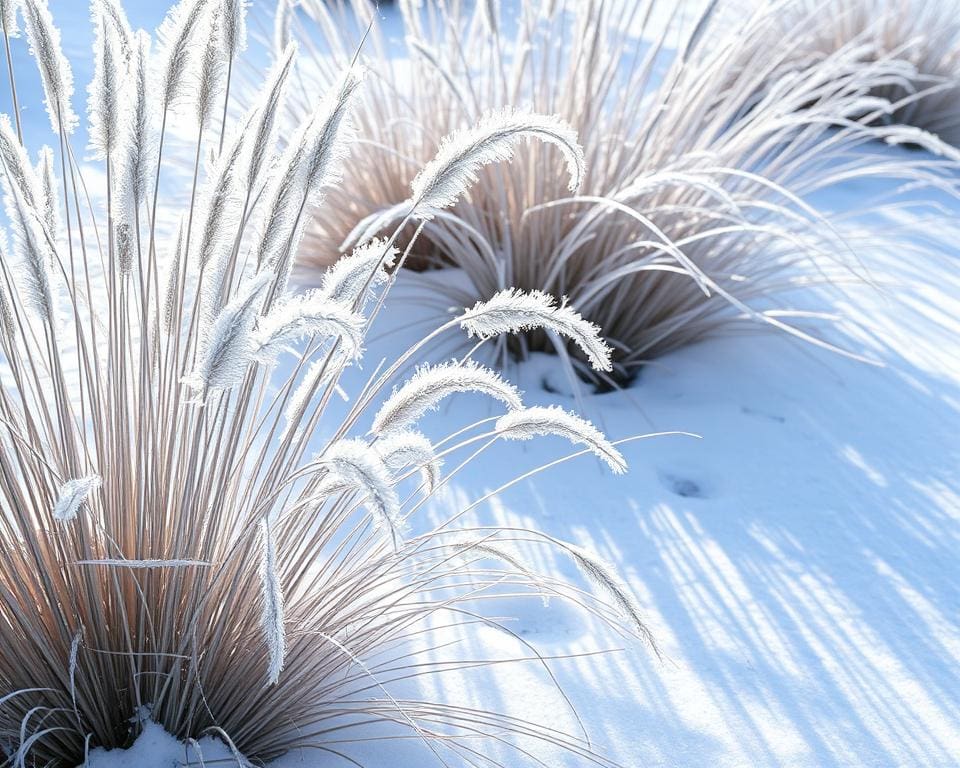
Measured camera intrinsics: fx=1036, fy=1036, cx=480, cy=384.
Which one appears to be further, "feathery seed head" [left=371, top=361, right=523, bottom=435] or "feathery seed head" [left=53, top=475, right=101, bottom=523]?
"feathery seed head" [left=371, top=361, right=523, bottom=435]

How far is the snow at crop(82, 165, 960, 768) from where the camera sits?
52.7 inches

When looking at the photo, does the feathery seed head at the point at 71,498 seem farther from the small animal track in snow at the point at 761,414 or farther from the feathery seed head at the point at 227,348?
the small animal track in snow at the point at 761,414

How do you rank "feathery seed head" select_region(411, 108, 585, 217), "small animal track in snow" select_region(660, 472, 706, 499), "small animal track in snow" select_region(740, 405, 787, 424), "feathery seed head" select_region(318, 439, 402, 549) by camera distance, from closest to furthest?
"feathery seed head" select_region(318, 439, 402, 549) → "feathery seed head" select_region(411, 108, 585, 217) → "small animal track in snow" select_region(660, 472, 706, 499) → "small animal track in snow" select_region(740, 405, 787, 424)

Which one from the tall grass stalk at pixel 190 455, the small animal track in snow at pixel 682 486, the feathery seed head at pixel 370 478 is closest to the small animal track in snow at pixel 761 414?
the small animal track in snow at pixel 682 486

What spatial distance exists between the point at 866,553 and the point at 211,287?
1187mm

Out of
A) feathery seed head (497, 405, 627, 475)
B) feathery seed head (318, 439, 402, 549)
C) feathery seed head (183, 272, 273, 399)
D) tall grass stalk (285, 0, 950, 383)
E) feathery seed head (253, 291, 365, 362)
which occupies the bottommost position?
tall grass stalk (285, 0, 950, 383)

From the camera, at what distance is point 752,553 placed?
68.1 inches

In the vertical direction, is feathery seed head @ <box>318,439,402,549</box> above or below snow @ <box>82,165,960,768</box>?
above

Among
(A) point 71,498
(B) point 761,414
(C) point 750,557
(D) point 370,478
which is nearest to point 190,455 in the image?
(A) point 71,498

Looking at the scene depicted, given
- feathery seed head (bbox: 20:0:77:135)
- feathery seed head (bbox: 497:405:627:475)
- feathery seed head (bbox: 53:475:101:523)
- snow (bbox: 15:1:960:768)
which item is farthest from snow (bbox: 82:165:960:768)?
feathery seed head (bbox: 20:0:77:135)

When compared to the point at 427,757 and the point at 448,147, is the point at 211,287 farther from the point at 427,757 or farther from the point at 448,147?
the point at 427,757

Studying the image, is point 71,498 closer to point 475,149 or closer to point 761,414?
point 475,149

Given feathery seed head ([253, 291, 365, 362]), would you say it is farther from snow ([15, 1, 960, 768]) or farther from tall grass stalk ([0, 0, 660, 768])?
snow ([15, 1, 960, 768])

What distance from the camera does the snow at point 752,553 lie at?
1.34 metres
